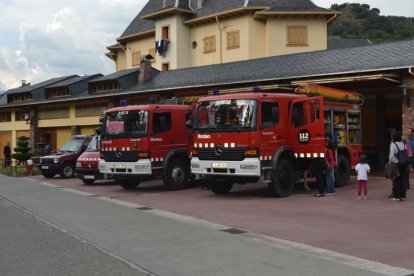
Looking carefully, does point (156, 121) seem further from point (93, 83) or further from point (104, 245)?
point (93, 83)

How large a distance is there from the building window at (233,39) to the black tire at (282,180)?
29387 mm

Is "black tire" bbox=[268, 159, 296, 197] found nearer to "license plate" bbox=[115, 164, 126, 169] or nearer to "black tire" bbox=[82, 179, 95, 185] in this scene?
"license plate" bbox=[115, 164, 126, 169]

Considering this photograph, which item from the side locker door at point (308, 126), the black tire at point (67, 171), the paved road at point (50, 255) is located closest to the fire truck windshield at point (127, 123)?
the side locker door at point (308, 126)

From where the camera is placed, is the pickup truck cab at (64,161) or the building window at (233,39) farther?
the building window at (233,39)

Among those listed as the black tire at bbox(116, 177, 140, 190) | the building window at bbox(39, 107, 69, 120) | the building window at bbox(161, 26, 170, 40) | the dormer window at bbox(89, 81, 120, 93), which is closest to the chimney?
the dormer window at bbox(89, 81, 120, 93)

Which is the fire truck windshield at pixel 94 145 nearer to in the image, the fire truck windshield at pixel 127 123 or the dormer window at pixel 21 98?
the fire truck windshield at pixel 127 123

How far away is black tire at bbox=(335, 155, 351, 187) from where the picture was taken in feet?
57.4

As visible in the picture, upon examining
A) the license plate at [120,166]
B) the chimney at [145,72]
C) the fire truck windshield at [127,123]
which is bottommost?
the license plate at [120,166]

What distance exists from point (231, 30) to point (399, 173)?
32.3 metres

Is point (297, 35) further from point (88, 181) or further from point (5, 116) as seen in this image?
point (5, 116)

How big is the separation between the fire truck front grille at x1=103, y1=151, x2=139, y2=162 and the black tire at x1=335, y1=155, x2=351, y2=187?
6.44m

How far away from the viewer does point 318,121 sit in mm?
15617

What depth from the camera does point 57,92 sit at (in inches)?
1720

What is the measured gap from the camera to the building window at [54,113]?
4022 cm
